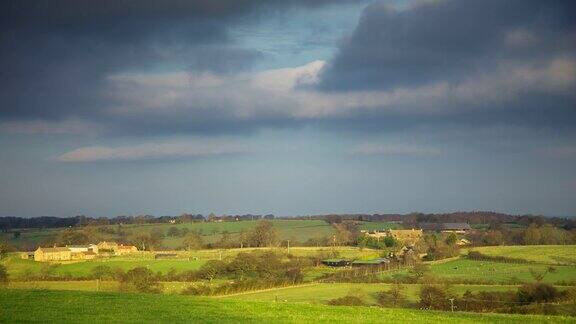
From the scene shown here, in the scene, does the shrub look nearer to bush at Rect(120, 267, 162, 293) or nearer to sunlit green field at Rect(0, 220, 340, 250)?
bush at Rect(120, 267, 162, 293)

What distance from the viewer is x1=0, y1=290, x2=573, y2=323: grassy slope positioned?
59.6 ft

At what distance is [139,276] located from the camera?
44344mm

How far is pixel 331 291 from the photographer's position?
4594 centimetres

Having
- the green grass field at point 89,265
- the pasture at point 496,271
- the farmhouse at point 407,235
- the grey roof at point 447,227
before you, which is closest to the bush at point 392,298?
the pasture at point 496,271

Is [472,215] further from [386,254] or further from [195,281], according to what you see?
[195,281]

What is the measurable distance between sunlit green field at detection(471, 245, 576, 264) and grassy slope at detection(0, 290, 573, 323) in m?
46.0

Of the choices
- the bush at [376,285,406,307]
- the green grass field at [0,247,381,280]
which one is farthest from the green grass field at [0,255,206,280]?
the bush at [376,285,406,307]

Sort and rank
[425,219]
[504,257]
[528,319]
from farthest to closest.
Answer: [425,219] → [504,257] → [528,319]

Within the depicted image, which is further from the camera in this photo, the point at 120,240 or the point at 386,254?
the point at 120,240

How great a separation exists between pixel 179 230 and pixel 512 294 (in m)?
71.1

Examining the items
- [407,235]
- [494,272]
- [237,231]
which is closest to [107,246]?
[237,231]

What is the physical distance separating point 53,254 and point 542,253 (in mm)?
53102

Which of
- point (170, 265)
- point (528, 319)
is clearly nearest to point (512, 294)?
point (528, 319)

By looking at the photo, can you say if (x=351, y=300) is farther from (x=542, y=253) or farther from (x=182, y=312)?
(x=542, y=253)
